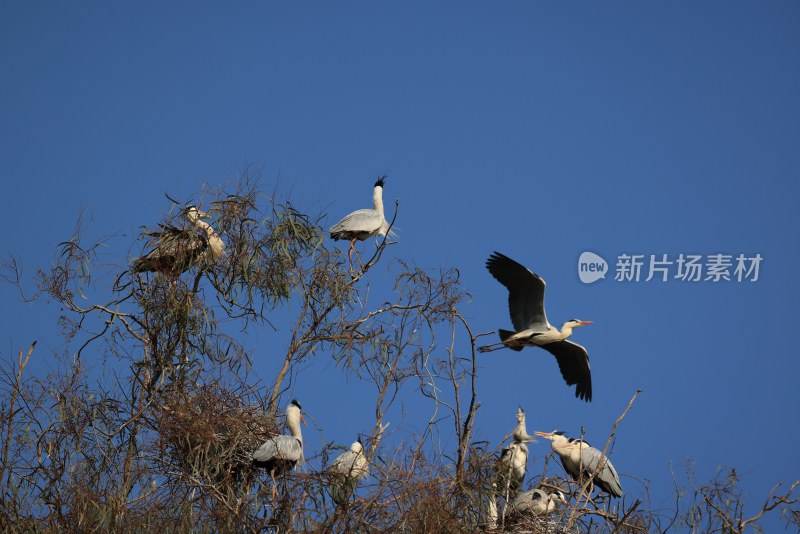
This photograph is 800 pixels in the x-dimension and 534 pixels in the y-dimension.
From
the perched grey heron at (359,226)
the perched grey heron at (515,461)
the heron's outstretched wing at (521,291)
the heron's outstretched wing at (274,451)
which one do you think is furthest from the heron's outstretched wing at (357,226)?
the heron's outstretched wing at (274,451)

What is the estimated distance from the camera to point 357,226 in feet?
35.1

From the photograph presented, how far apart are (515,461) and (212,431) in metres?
2.49

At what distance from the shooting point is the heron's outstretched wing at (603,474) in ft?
28.8

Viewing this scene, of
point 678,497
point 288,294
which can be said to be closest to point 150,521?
point 288,294

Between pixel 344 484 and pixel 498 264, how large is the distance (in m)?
3.30

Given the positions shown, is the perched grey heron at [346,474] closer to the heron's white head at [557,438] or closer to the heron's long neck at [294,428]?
the heron's long neck at [294,428]

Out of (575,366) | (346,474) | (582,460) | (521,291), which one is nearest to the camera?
(346,474)

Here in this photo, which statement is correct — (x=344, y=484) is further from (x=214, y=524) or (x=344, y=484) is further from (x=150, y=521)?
(x=150, y=521)

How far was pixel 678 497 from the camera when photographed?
20.9 feet

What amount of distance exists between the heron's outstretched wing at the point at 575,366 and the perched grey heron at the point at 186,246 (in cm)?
325

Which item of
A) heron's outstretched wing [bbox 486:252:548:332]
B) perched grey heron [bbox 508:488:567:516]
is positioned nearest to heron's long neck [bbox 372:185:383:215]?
heron's outstretched wing [bbox 486:252:548:332]

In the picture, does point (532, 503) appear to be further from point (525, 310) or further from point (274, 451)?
point (525, 310)

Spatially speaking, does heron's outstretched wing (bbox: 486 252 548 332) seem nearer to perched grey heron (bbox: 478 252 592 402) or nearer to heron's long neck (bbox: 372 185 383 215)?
perched grey heron (bbox: 478 252 592 402)

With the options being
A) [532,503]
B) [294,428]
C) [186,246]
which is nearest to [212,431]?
[294,428]
